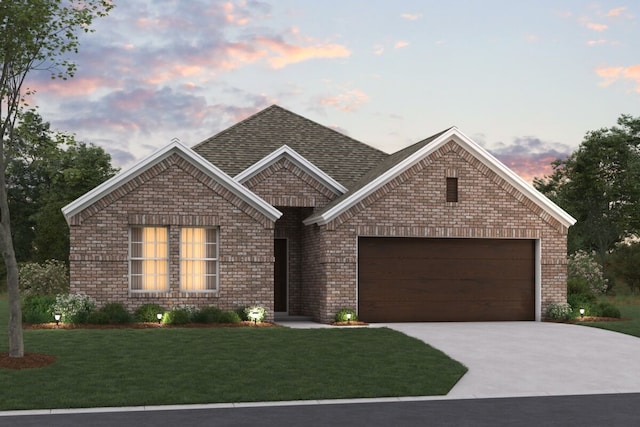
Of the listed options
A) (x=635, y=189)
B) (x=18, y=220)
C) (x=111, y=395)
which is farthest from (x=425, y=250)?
(x=18, y=220)

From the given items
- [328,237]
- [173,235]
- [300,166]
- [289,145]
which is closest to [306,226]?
[300,166]

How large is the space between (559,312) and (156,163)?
13.3 m

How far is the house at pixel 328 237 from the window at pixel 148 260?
29 millimetres

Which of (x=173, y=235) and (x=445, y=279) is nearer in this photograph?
(x=173, y=235)

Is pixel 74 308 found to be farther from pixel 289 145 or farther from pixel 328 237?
pixel 289 145

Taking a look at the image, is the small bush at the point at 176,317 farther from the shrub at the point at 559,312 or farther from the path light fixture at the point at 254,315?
the shrub at the point at 559,312

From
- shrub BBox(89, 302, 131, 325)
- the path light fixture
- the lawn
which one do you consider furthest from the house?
the lawn

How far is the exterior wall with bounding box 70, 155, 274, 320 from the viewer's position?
22828mm

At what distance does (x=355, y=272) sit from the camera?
24406mm

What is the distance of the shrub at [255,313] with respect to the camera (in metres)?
23.0

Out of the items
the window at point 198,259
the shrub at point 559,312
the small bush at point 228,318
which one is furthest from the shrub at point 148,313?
the shrub at point 559,312

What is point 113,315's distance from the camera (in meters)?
22.0

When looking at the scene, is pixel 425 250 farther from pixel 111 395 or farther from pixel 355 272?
pixel 111 395

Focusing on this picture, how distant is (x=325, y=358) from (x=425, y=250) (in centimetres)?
982
